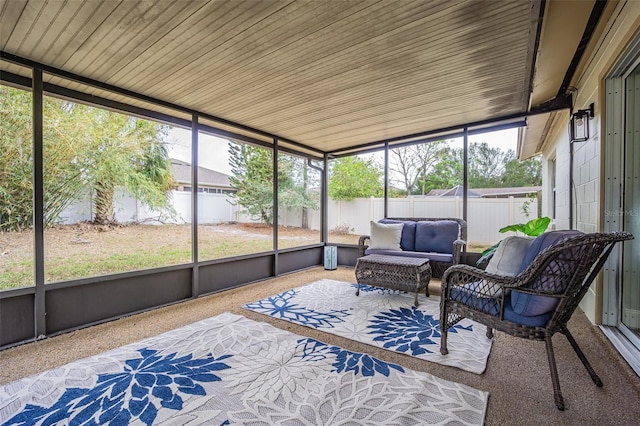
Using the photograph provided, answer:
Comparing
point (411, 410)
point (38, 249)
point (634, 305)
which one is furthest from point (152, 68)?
point (634, 305)

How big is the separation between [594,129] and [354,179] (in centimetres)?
388

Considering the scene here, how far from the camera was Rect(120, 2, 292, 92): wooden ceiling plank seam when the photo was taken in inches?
73.8

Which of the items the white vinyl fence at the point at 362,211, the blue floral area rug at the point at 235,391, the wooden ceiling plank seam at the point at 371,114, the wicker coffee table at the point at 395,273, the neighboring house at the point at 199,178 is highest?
the wooden ceiling plank seam at the point at 371,114

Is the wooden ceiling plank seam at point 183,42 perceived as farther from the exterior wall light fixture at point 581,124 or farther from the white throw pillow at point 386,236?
the white throw pillow at point 386,236

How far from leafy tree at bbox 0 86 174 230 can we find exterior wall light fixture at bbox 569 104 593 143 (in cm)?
504

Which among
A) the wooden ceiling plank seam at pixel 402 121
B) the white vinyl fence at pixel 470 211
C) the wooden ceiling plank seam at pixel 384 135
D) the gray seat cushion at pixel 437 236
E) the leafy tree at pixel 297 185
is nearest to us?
the wooden ceiling plank seam at pixel 402 121

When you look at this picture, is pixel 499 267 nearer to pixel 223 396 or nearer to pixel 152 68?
pixel 223 396

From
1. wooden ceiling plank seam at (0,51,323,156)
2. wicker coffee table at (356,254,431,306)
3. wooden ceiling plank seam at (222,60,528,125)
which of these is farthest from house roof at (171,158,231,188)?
wicker coffee table at (356,254,431,306)

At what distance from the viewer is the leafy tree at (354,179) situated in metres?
5.70

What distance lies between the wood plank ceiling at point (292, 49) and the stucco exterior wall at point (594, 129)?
52 cm

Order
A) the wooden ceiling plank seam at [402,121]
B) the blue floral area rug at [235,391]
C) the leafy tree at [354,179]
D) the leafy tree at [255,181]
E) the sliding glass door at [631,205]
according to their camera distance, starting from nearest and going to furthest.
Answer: the blue floral area rug at [235,391] < the sliding glass door at [631,205] < the wooden ceiling plank seam at [402,121] < the leafy tree at [255,181] < the leafy tree at [354,179]

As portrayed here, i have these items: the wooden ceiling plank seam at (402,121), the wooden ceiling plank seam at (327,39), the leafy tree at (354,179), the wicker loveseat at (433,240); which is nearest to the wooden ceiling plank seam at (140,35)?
the wooden ceiling plank seam at (327,39)

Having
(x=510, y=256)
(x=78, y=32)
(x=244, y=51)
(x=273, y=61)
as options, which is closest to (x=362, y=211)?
(x=510, y=256)

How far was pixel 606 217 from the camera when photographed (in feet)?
7.72
